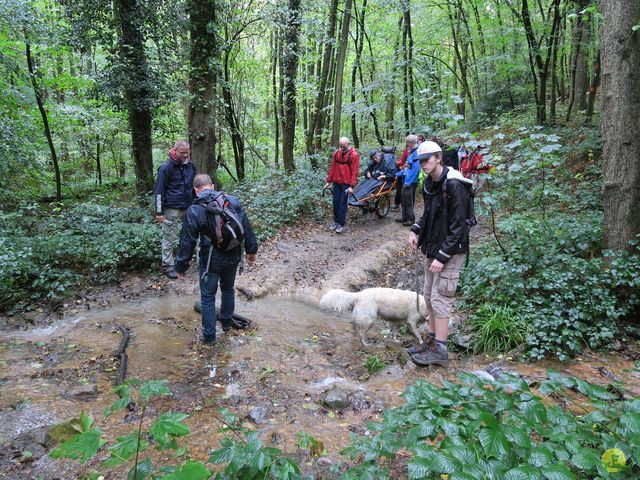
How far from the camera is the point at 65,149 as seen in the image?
18953 mm

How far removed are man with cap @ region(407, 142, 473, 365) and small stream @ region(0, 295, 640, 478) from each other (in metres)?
0.36

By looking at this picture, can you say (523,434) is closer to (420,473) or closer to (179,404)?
(420,473)

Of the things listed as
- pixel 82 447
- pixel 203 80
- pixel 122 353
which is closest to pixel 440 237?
pixel 82 447

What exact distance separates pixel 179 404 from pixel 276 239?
6.01 metres

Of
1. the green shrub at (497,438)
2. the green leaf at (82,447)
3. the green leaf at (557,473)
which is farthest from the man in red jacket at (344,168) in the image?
the green leaf at (82,447)

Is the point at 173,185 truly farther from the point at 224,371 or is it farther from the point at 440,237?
the point at 440,237

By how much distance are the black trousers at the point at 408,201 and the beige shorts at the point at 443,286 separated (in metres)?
5.88

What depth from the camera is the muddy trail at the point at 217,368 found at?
11.0 feet

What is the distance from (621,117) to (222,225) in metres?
5.48

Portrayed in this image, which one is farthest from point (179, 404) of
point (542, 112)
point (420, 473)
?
point (542, 112)

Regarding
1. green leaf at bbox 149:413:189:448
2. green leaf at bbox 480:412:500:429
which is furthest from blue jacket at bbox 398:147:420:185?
green leaf at bbox 149:413:189:448

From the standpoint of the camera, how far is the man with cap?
4.26m

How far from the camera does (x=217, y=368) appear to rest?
4621 mm

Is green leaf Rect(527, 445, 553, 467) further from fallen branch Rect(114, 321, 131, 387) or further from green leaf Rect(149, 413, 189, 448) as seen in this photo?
fallen branch Rect(114, 321, 131, 387)
